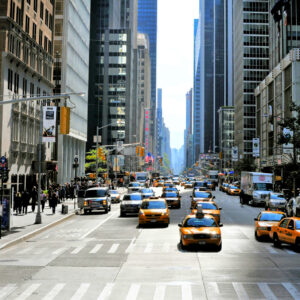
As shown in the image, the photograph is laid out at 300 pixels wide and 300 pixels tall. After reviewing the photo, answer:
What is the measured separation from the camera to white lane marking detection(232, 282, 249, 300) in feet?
36.8

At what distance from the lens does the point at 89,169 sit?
125 m

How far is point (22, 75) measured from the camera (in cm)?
4856

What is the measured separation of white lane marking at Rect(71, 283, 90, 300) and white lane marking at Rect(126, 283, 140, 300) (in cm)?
113

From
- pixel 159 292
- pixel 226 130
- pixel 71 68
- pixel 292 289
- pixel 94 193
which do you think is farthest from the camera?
pixel 226 130

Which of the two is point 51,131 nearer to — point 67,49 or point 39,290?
point 39,290

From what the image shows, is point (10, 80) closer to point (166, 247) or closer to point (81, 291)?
point (166, 247)

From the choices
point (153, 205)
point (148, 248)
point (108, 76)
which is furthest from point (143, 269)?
point (108, 76)

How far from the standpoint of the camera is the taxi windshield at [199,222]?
1970 cm

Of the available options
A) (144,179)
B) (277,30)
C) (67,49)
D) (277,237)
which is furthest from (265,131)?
(277,237)

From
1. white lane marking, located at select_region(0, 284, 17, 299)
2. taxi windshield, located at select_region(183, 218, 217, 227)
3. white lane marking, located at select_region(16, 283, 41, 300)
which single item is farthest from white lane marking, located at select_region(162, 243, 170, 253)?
white lane marking, located at select_region(0, 284, 17, 299)

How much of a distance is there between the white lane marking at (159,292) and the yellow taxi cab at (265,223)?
10.9 m

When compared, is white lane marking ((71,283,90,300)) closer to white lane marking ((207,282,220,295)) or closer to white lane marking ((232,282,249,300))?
white lane marking ((207,282,220,295))

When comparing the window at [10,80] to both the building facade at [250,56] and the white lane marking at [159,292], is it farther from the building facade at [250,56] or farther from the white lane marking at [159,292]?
the building facade at [250,56]

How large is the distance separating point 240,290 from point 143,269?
12.9ft
